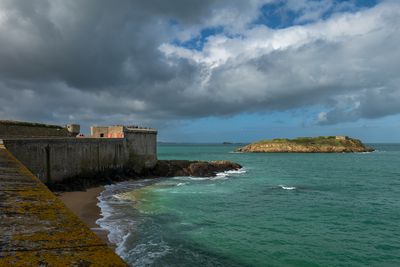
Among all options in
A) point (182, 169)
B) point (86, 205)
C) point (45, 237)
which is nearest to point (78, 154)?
point (86, 205)

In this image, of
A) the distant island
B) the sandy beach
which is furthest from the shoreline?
the distant island

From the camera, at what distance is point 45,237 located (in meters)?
2.92

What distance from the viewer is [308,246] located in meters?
15.1

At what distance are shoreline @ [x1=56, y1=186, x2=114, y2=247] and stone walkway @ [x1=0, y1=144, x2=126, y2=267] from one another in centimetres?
1206

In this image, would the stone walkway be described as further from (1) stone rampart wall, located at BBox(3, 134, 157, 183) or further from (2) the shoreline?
(1) stone rampart wall, located at BBox(3, 134, 157, 183)

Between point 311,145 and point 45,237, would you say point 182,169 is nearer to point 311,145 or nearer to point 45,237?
point 45,237

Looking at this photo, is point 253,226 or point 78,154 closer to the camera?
point 253,226

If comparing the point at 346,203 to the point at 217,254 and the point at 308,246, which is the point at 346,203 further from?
the point at 217,254

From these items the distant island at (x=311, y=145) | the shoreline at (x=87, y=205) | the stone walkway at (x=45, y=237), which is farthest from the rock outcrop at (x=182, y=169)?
the distant island at (x=311, y=145)

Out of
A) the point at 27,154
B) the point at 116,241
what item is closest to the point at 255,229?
the point at 116,241

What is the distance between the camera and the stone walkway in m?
2.41

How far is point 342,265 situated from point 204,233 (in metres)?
6.42

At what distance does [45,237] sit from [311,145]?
142891 mm

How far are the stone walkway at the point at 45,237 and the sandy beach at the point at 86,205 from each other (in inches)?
475
